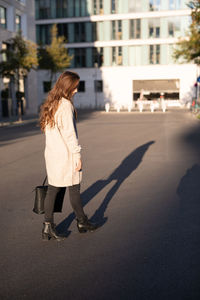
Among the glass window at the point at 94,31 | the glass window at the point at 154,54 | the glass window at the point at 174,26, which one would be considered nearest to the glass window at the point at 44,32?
the glass window at the point at 94,31

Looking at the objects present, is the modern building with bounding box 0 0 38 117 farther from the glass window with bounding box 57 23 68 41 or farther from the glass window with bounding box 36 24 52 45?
the glass window with bounding box 36 24 52 45

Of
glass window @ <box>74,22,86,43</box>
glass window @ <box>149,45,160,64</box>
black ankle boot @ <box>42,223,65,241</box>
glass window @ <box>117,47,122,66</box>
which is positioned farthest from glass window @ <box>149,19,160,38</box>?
black ankle boot @ <box>42,223,65,241</box>

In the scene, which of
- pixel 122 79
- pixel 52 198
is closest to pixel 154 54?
pixel 122 79

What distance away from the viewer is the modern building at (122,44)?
52.2 metres

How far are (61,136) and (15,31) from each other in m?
30.1

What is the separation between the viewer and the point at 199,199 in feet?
18.7

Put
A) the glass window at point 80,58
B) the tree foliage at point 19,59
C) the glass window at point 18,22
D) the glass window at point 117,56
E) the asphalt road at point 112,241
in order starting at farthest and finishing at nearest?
the glass window at point 80,58
the glass window at point 117,56
the glass window at point 18,22
the tree foliage at point 19,59
the asphalt road at point 112,241

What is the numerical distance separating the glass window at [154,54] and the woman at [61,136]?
51416 millimetres

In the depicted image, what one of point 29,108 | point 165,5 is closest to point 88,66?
point 165,5

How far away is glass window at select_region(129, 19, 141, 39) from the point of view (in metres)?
52.6

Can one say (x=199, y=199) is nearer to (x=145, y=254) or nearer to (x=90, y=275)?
(x=145, y=254)

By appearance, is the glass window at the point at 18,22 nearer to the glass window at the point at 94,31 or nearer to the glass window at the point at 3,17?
the glass window at the point at 3,17

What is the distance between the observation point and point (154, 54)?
5312 centimetres

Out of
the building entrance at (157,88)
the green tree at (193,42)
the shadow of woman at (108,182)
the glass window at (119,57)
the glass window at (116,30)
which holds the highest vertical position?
the glass window at (116,30)
